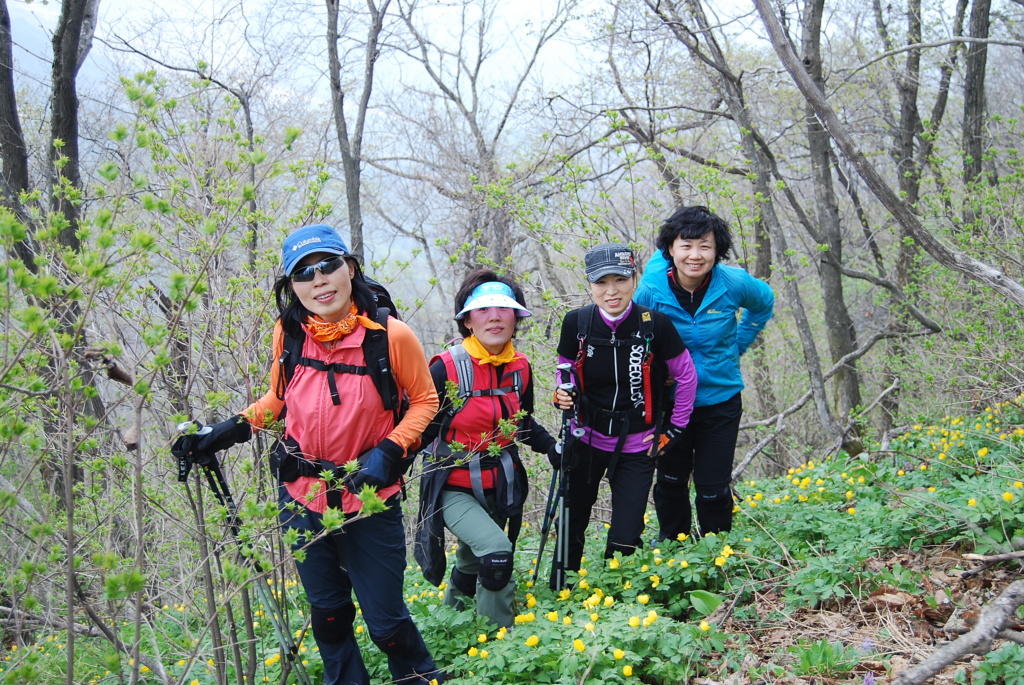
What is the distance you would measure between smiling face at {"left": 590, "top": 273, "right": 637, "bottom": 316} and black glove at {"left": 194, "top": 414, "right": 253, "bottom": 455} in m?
2.05

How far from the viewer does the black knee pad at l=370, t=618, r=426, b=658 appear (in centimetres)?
341

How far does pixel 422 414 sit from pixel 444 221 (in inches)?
513

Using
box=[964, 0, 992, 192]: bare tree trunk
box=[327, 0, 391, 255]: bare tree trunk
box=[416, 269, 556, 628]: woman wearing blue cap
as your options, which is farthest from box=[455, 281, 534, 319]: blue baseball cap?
box=[327, 0, 391, 255]: bare tree trunk

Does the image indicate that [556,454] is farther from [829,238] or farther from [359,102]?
[359,102]

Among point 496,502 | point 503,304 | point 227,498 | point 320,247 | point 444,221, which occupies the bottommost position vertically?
point 496,502

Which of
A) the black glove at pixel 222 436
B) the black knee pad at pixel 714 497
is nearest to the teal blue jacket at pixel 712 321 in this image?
the black knee pad at pixel 714 497

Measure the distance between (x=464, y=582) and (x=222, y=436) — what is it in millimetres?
1853

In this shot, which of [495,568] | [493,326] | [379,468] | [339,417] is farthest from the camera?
[493,326]

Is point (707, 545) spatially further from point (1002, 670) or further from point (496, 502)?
point (1002, 670)

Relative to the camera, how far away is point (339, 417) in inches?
130

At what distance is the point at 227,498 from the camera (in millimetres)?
3432

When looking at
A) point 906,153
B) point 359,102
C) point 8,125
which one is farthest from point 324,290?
point 359,102

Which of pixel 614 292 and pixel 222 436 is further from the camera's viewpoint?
pixel 614 292

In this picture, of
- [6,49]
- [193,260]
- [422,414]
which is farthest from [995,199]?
[6,49]
